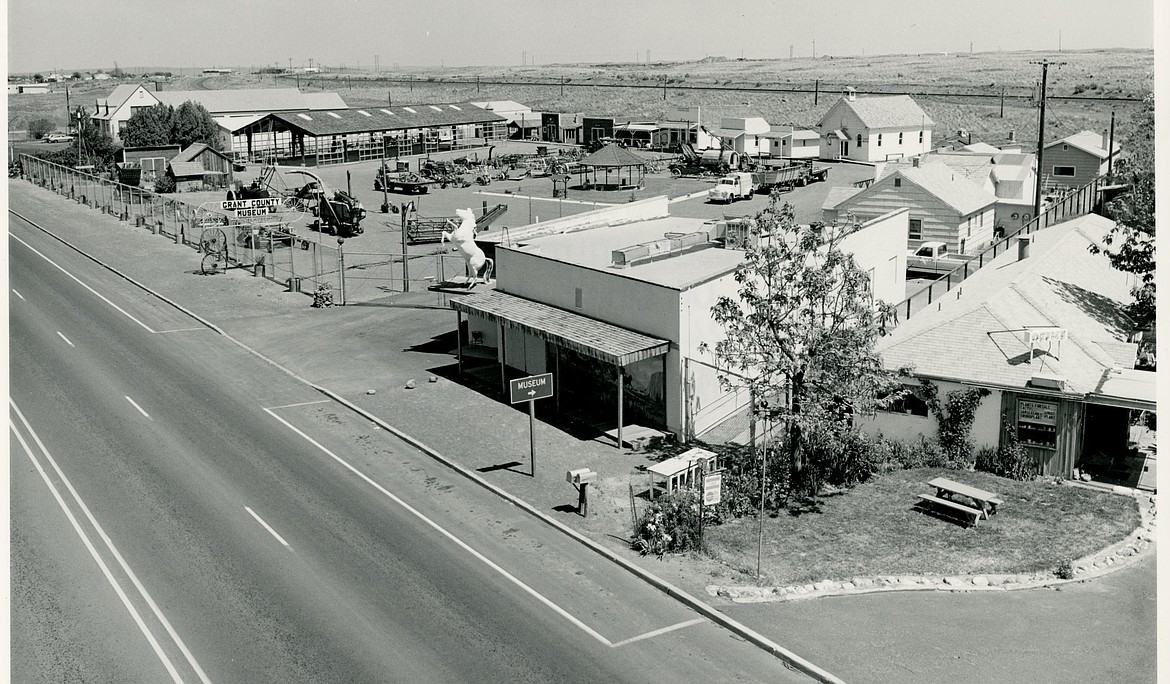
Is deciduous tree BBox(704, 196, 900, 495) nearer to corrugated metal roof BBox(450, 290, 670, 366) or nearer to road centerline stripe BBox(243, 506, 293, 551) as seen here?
corrugated metal roof BBox(450, 290, 670, 366)

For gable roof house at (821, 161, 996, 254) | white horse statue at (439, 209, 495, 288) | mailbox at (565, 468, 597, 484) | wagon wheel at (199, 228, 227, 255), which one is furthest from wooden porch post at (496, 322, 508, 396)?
wagon wheel at (199, 228, 227, 255)

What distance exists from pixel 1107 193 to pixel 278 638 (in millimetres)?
49496

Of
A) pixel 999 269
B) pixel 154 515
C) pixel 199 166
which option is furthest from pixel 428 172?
pixel 154 515

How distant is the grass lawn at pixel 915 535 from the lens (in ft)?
67.9

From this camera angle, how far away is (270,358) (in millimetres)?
36312

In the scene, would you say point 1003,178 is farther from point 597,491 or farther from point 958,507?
point 597,491

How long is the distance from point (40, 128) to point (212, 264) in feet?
332

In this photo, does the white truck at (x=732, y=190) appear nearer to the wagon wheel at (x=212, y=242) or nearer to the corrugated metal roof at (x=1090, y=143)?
the corrugated metal roof at (x=1090, y=143)

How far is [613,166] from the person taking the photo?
254ft

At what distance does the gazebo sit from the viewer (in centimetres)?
7762

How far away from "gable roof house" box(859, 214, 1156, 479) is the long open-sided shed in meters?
75.8

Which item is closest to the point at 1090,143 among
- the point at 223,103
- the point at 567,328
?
the point at 567,328

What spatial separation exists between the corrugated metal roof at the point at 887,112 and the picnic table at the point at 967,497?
75995 mm

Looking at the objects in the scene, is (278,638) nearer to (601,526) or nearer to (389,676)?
(389,676)
